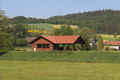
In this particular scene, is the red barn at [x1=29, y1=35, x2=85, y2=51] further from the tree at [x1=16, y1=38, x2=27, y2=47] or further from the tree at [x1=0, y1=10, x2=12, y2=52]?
the tree at [x1=16, y1=38, x2=27, y2=47]

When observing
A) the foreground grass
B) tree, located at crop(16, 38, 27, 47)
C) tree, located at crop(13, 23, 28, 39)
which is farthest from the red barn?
tree, located at crop(13, 23, 28, 39)

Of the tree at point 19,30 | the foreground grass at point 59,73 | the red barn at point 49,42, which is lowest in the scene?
the foreground grass at point 59,73

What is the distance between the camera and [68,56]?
43.0 m

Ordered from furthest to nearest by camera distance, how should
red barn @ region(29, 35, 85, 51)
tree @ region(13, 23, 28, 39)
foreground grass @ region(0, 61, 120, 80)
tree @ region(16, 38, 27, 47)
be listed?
tree @ region(13, 23, 28, 39) → tree @ region(16, 38, 27, 47) → red barn @ region(29, 35, 85, 51) → foreground grass @ region(0, 61, 120, 80)

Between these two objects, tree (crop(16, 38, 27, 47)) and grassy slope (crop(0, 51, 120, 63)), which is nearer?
grassy slope (crop(0, 51, 120, 63))

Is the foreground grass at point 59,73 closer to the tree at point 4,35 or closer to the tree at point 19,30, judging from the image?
the tree at point 4,35

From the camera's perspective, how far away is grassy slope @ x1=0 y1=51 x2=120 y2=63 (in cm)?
3988

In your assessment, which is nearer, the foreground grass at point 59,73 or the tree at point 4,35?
the foreground grass at point 59,73

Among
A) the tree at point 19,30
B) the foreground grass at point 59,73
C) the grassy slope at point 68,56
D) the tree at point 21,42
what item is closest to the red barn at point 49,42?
the grassy slope at point 68,56

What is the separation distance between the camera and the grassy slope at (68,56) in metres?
39.9

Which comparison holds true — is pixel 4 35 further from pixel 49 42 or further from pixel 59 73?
pixel 59 73

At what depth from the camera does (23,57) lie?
45.5m

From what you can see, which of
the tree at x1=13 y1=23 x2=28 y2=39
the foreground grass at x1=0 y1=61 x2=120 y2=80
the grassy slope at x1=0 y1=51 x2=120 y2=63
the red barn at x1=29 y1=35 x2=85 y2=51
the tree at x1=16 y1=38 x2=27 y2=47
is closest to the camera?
the foreground grass at x1=0 y1=61 x2=120 y2=80

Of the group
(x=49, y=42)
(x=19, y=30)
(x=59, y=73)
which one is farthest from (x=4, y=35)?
(x=19, y=30)
